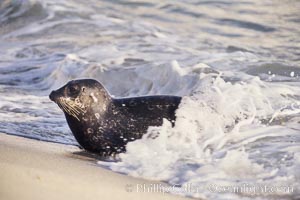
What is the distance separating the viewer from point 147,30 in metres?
11.0

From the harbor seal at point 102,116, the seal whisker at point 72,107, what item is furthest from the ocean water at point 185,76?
the seal whisker at point 72,107

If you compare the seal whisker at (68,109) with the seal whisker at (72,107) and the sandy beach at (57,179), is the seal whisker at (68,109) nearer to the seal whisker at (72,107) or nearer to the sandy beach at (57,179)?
the seal whisker at (72,107)

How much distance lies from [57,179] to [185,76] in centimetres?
421

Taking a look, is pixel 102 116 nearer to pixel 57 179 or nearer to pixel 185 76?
pixel 57 179

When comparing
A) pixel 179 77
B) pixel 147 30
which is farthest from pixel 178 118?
pixel 147 30

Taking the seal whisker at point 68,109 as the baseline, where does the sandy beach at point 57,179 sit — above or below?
below

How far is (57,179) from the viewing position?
414 centimetres

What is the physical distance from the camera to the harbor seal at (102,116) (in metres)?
5.48

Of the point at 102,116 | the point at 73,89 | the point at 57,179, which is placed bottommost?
the point at 57,179

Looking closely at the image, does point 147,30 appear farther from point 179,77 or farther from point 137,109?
point 137,109

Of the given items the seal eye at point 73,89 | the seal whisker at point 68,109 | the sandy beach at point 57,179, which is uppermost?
the seal eye at point 73,89

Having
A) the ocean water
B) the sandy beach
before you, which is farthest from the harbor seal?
the sandy beach

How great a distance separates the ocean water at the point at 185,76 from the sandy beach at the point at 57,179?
254 mm

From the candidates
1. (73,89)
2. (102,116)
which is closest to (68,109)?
(73,89)
